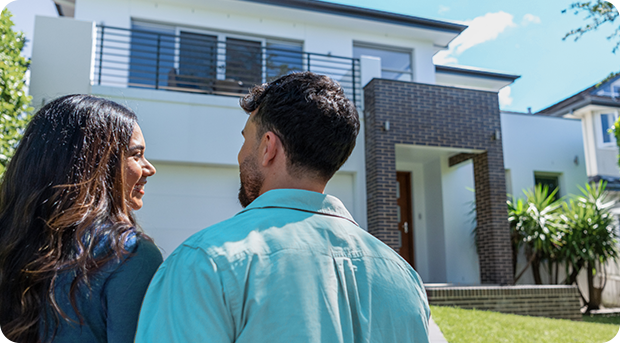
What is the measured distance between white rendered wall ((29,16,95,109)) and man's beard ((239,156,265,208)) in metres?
7.87

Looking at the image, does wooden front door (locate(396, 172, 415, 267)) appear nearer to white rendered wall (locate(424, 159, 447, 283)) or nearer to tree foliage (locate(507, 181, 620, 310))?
white rendered wall (locate(424, 159, 447, 283))

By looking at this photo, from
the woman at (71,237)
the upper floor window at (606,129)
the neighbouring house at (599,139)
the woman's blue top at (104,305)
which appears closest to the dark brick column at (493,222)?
the neighbouring house at (599,139)

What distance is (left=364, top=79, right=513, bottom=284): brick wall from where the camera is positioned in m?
9.20

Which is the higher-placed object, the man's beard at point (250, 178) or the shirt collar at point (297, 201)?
the man's beard at point (250, 178)

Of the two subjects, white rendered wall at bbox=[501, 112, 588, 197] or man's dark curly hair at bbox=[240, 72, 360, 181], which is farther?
white rendered wall at bbox=[501, 112, 588, 197]

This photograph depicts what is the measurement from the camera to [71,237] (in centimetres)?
130

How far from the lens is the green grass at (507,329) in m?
5.63

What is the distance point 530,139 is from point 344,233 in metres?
12.7

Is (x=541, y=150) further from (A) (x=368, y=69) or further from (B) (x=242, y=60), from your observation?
(B) (x=242, y=60)

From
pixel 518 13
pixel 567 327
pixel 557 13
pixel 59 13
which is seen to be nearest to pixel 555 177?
pixel 518 13

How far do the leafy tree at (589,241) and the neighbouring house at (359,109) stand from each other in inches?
63.7

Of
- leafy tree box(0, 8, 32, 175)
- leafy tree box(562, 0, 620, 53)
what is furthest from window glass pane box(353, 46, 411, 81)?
leafy tree box(0, 8, 32, 175)

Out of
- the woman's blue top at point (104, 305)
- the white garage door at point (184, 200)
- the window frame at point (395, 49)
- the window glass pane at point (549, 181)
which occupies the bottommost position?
the woman's blue top at point (104, 305)

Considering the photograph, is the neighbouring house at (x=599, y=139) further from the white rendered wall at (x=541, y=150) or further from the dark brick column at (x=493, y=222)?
the dark brick column at (x=493, y=222)
